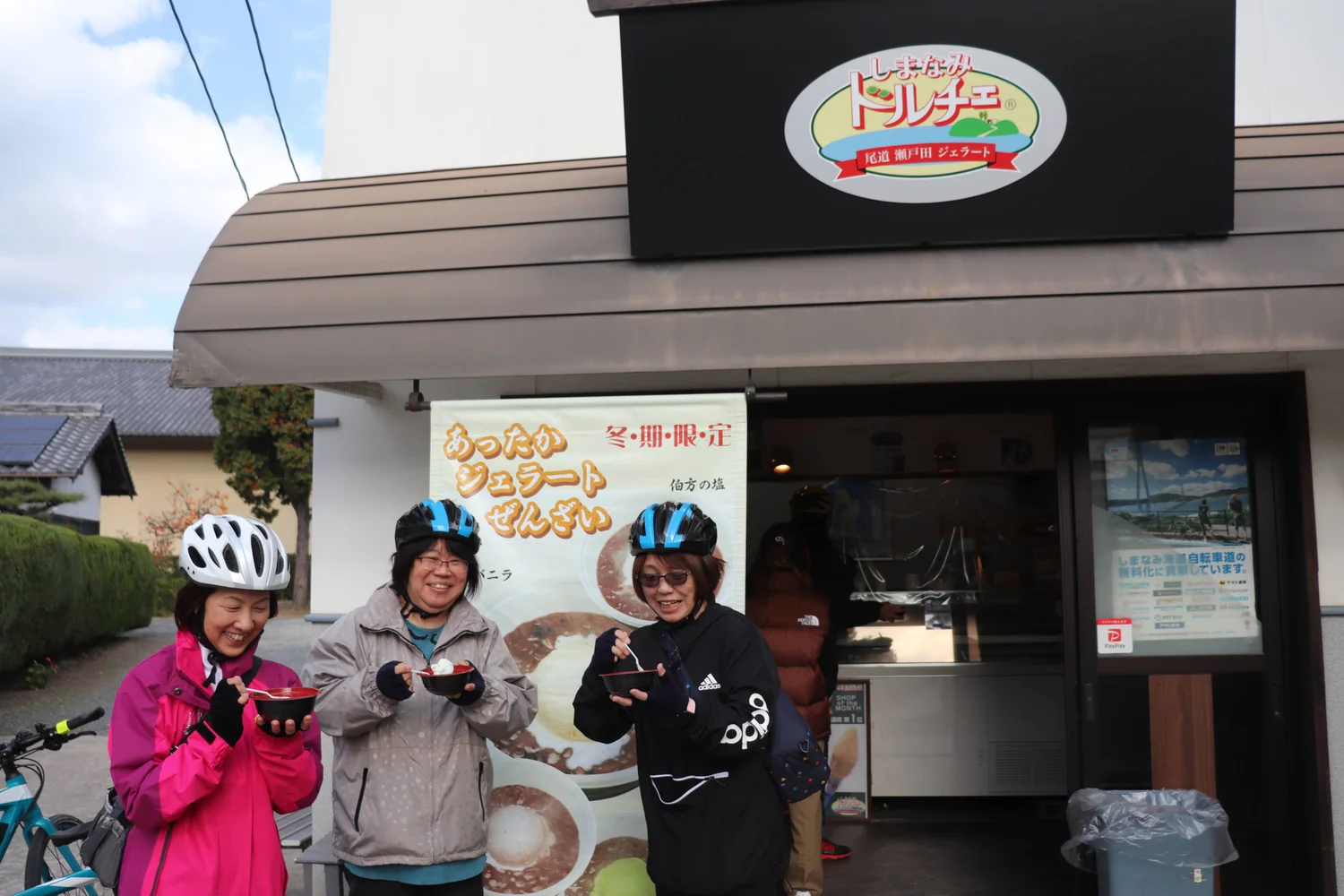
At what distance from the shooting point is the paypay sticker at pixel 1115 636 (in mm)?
4594

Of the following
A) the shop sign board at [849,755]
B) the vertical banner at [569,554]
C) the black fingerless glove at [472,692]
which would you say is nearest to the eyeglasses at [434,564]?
the black fingerless glove at [472,692]

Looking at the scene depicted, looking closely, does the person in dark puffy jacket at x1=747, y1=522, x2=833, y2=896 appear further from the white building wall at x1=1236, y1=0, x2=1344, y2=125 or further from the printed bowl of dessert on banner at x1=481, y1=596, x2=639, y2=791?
the white building wall at x1=1236, y1=0, x2=1344, y2=125

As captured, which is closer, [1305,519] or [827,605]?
[1305,519]

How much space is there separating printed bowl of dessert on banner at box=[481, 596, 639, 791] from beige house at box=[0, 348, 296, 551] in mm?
22105

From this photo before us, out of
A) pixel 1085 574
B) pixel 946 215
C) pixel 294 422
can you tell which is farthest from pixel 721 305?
pixel 294 422

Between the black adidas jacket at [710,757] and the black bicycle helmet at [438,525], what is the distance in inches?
21.8

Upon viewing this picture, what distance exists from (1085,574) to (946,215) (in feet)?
5.46

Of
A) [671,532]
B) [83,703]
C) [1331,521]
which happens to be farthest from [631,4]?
[83,703]

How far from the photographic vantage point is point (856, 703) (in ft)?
21.7

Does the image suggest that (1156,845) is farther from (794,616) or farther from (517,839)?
(517,839)

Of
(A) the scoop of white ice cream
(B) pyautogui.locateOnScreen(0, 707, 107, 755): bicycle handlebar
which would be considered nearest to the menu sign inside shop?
(A) the scoop of white ice cream

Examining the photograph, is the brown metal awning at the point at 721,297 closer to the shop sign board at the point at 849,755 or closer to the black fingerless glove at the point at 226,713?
the black fingerless glove at the point at 226,713

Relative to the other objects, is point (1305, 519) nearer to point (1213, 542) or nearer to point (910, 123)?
point (1213, 542)

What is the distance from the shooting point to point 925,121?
13.4 feet
